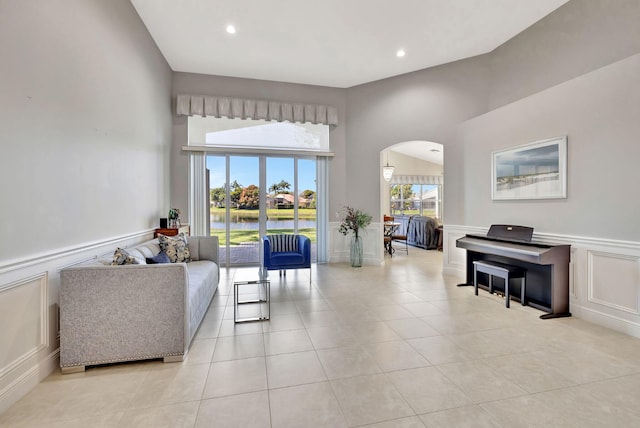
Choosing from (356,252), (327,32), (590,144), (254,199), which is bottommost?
(356,252)

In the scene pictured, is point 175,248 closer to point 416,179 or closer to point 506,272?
point 506,272

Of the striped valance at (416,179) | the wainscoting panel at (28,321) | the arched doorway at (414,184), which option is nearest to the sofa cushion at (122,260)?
the wainscoting panel at (28,321)

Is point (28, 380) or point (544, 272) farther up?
point (544, 272)

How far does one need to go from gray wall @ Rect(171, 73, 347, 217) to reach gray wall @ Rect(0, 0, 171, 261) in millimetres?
1366

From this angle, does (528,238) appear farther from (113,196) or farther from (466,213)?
(113,196)

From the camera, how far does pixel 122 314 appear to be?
7.55 feet

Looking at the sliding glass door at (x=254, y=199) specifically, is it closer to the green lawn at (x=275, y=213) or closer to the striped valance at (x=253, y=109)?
the green lawn at (x=275, y=213)

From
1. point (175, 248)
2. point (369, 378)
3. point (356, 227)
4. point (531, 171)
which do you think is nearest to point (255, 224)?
point (356, 227)

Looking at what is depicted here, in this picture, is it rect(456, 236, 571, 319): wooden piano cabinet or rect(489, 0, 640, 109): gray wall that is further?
rect(489, 0, 640, 109): gray wall

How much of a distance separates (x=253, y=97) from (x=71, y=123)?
3818 mm

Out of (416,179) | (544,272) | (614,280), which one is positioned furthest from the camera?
(416,179)

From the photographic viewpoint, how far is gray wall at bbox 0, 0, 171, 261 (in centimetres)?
195

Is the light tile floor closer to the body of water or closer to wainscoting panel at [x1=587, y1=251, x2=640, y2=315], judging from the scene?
wainscoting panel at [x1=587, y1=251, x2=640, y2=315]

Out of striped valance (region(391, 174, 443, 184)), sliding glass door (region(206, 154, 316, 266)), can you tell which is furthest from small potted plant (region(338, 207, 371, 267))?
striped valance (region(391, 174, 443, 184))
